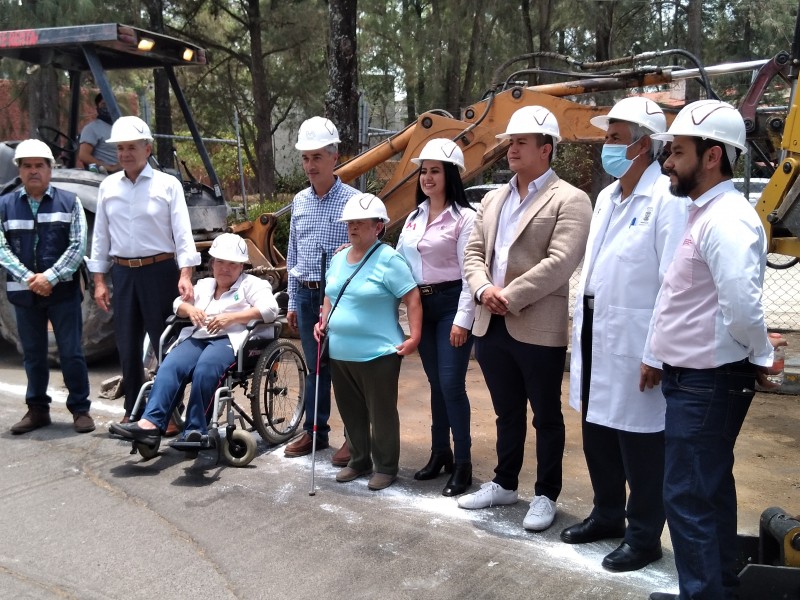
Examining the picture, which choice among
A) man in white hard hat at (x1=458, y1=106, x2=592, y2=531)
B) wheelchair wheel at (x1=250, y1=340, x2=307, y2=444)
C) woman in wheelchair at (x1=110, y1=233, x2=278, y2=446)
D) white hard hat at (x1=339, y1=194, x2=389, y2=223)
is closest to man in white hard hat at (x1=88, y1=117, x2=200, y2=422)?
woman in wheelchair at (x1=110, y1=233, x2=278, y2=446)

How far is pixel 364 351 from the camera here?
4672 millimetres

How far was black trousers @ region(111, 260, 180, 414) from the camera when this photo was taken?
5.67 meters

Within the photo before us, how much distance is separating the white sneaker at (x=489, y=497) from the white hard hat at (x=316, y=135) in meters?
2.20

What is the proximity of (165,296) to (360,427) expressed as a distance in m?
1.70

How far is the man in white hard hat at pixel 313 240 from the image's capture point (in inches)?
203

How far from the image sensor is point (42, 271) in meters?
5.83

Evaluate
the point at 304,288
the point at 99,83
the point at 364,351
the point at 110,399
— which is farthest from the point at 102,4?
the point at 364,351

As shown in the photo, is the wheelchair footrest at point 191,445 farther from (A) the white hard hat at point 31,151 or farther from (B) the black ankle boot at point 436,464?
(A) the white hard hat at point 31,151

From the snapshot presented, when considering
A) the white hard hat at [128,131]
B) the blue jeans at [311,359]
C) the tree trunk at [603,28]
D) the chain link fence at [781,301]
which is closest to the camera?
the blue jeans at [311,359]

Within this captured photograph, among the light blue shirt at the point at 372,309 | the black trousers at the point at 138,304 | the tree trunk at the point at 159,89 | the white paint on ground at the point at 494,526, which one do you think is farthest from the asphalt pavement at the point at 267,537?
the tree trunk at the point at 159,89

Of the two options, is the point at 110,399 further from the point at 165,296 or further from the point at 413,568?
the point at 413,568

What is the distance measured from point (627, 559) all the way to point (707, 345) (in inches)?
47.3

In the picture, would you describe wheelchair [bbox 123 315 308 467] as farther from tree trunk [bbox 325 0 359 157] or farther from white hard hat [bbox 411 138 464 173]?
tree trunk [bbox 325 0 359 157]

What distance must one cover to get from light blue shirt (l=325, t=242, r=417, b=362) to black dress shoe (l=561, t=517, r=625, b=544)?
133cm
